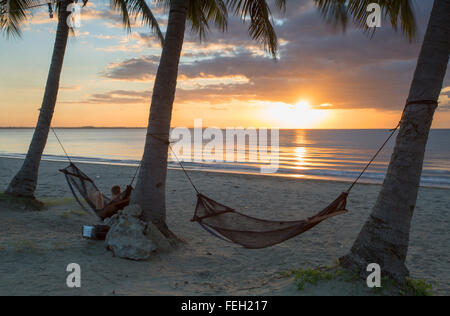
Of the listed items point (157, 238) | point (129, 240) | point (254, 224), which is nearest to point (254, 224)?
point (254, 224)

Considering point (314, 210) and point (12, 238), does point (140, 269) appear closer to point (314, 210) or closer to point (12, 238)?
point (12, 238)

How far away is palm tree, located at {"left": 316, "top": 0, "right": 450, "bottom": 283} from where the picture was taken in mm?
2654

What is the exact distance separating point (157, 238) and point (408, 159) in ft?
9.83

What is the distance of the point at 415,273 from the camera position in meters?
3.85

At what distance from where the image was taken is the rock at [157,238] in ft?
13.2

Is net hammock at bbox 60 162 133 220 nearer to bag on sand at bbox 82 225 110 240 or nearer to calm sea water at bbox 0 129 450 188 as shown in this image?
bag on sand at bbox 82 225 110 240

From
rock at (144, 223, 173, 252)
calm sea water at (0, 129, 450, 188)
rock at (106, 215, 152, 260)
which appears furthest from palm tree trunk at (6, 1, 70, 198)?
calm sea water at (0, 129, 450, 188)

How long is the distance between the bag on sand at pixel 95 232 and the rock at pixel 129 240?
0.30m

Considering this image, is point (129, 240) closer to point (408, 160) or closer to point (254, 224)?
point (254, 224)

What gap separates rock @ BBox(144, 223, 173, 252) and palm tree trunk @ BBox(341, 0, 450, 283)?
95.1 inches

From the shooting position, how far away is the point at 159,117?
13.8 ft

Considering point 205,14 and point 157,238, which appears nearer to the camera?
point 157,238

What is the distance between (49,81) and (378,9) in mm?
5533
